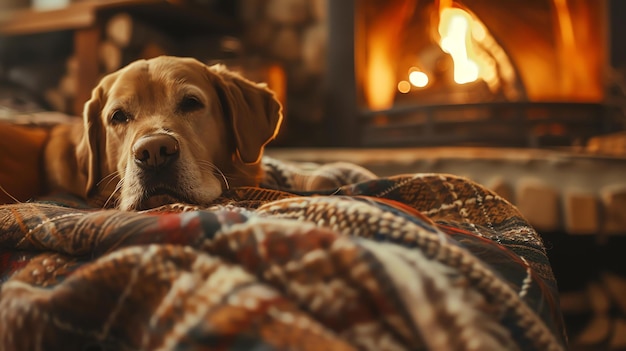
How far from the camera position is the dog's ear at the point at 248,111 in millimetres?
1039

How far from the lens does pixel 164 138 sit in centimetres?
86

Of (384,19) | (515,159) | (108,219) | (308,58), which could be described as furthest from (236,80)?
(308,58)

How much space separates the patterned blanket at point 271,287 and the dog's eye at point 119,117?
351 mm

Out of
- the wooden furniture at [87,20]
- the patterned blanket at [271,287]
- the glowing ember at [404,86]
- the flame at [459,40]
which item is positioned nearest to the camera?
the patterned blanket at [271,287]

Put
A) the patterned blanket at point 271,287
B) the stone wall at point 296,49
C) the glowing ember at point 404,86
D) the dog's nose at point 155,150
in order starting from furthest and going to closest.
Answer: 1. the stone wall at point 296,49
2. the glowing ember at point 404,86
3. the dog's nose at point 155,150
4. the patterned blanket at point 271,287

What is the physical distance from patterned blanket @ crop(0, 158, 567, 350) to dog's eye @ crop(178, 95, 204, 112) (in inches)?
14.5

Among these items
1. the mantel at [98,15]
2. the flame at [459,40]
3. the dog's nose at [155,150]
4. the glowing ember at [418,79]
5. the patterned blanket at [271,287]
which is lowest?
the patterned blanket at [271,287]

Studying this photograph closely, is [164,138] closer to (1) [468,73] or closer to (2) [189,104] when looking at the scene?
(2) [189,104]

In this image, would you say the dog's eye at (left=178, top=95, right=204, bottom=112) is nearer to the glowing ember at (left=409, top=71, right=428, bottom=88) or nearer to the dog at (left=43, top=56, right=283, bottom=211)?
the dog at (left=43, top=56, right=283, bottom=211)

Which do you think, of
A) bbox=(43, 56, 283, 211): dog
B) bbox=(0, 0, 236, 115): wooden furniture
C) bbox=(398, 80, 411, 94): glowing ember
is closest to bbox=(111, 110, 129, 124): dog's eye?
bbox=(43, 56, 283, 211): dog

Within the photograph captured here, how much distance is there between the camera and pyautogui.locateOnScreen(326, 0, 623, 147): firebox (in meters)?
2.17

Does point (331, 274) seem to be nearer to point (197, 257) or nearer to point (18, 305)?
point (197, 257)

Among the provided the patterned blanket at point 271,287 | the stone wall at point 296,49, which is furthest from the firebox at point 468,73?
the patterned blanket at point 271,287

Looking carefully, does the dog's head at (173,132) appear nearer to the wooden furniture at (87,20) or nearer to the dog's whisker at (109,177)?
the dog's whisker at (109,177)
